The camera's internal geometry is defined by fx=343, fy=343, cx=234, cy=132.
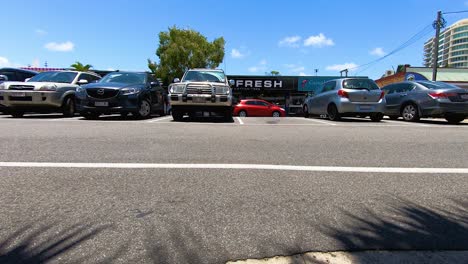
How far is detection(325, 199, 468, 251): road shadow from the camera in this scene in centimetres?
251

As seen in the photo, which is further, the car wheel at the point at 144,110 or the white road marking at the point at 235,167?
the car wheel at the point at 144,110

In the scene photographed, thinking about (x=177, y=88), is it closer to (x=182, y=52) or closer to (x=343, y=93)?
(x=343, y=93)

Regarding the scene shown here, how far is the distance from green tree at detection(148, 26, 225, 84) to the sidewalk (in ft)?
107

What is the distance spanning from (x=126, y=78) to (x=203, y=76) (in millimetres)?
2609

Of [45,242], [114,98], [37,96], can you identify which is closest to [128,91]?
[114,98]

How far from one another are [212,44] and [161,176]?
108 ft

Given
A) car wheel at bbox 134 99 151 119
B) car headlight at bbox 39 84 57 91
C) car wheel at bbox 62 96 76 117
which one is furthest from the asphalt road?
car wheel at bbox 62 96 76 117

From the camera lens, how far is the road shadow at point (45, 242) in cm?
223

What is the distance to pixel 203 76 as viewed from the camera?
446 inches

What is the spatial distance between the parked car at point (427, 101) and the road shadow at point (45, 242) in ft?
35.6

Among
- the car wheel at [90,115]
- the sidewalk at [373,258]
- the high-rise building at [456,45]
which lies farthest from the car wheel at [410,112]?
the high-rise building at [456,45]

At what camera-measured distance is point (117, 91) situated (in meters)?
10.1

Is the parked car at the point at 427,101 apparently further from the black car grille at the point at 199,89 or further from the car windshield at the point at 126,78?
the car windshield at the point at 126,78

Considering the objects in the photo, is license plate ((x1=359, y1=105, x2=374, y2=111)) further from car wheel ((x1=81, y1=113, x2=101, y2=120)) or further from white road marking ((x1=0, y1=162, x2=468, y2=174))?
car wheel ((x1=81, y1=113, x2=101, y2=120))
